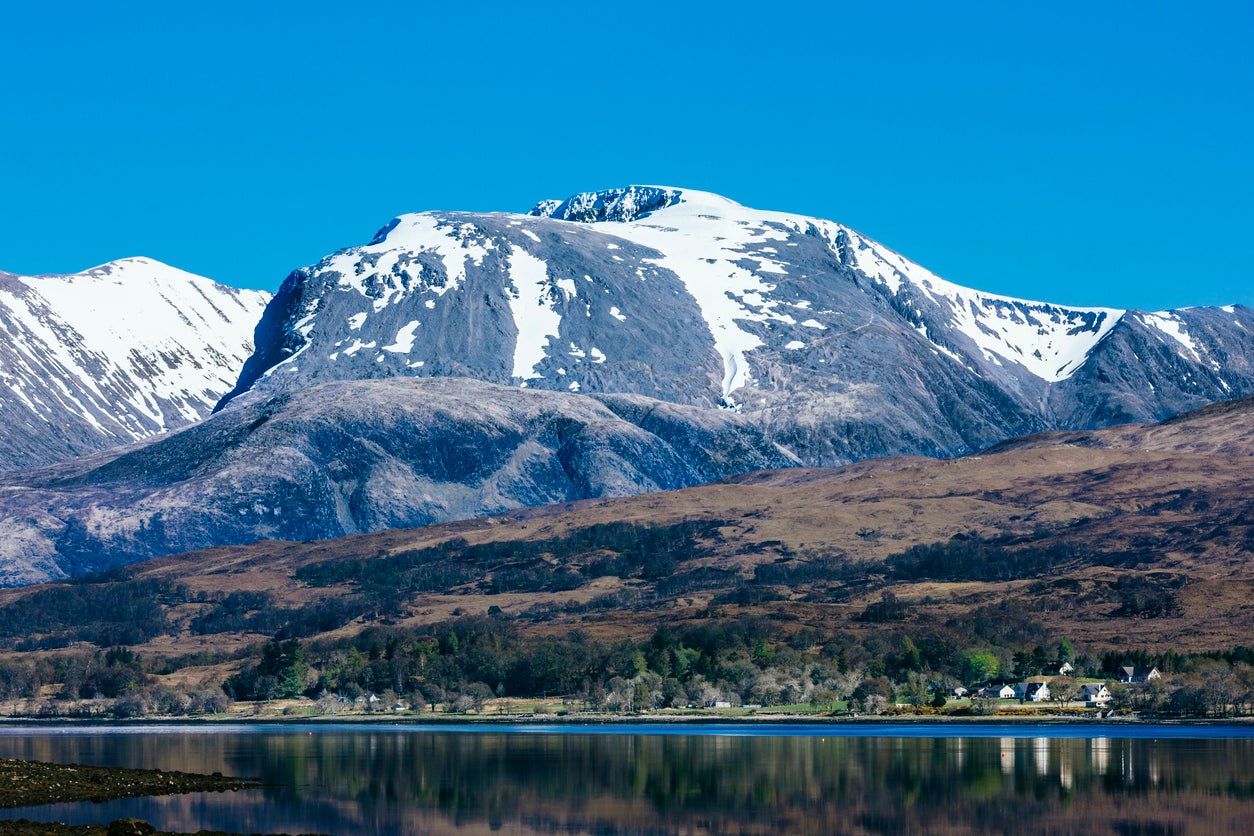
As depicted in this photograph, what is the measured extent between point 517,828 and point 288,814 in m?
13.0

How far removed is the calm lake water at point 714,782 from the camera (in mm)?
98875

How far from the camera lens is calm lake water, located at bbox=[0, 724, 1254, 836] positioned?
98875 millimetres

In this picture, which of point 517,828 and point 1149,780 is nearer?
point 517,828

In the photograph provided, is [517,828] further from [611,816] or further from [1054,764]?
[1054,764]

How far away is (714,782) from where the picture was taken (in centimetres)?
12069

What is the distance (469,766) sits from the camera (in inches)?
5384

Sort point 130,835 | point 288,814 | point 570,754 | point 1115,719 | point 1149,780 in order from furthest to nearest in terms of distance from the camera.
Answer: point 1115,719
point 570,754
point 1149,780
point 288,814
point 130,835

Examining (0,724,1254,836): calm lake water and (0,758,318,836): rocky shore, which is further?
(0,758,318,836): rocky shore

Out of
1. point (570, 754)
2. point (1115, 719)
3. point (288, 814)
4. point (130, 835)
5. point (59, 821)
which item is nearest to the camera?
point (130, 835)

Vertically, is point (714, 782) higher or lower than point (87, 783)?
lower

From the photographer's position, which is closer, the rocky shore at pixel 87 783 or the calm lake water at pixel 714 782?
the calm lake water at pixel 714 782

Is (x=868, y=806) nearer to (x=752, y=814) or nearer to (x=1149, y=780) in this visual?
(x=752, y=814)

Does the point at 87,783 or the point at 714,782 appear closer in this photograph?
the point at 87,783

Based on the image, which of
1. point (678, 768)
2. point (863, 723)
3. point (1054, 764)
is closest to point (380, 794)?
point (678, 768)
